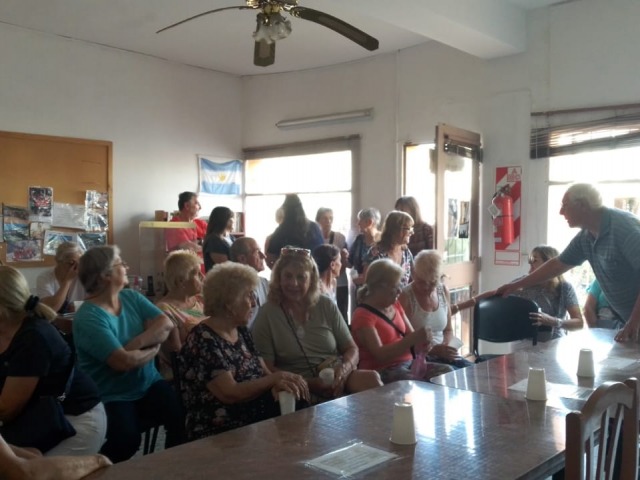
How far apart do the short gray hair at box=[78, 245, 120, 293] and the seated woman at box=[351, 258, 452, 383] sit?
119 cm

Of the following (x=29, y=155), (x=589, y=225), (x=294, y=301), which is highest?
(x=29, y=155)

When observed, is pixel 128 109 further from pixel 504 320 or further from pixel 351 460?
pixel 351 460

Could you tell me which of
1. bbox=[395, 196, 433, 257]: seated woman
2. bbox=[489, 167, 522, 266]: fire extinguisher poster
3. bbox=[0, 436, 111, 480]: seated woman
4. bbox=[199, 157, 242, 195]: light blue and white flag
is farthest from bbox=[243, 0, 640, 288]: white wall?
bbox=[0, 436, 111, 480]: seated woman

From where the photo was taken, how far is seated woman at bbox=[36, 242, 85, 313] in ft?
13.6

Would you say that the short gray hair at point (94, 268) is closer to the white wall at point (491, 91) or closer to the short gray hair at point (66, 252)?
the short gray hair at point (66, 252)

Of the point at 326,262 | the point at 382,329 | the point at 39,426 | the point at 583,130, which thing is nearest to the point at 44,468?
the point at 39,426

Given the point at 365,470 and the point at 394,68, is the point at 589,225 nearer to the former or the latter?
the point at 365,470

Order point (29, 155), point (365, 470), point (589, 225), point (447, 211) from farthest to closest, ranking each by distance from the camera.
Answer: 1. point (29, 155)
2. point (447, 211)
3. point (589, 225)
4. point (365, 470)

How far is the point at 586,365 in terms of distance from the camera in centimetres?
246

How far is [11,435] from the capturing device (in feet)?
6.66

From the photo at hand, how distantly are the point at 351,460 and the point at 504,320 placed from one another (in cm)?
262

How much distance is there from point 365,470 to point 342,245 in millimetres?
4452

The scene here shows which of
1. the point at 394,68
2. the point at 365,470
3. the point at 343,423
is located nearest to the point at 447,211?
the point at 394,68

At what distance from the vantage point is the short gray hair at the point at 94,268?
8.90ft
